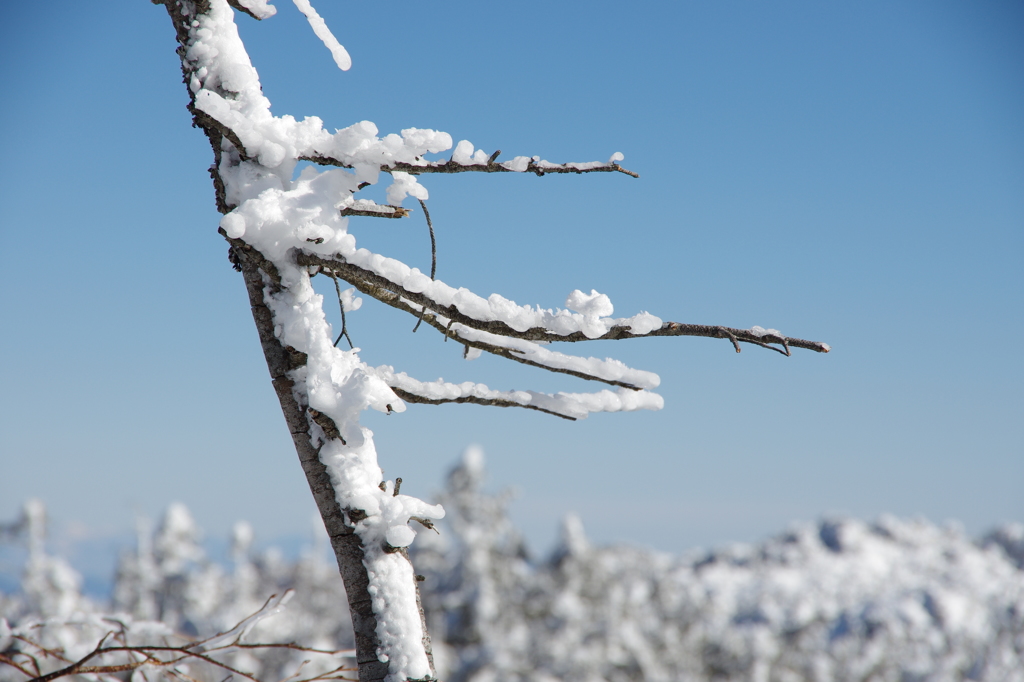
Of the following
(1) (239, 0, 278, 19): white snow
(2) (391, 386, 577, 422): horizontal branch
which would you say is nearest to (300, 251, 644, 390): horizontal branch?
(2) (391, 386, 577, 422): horizontal branch

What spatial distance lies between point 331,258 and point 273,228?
0.15m

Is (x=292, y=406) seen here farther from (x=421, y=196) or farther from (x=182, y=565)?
(x=182, y=565)

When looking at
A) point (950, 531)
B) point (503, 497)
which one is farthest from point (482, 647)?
point (950, 531)

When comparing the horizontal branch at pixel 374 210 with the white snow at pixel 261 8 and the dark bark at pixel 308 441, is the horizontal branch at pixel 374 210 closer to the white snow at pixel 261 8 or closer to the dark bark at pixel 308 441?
the dark bark at pixel 308 441

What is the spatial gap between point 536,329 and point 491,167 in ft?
1.38

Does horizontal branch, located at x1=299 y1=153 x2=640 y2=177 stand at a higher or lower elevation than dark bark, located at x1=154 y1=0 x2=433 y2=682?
higher

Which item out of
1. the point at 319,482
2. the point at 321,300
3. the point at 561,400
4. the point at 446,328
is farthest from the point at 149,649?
the point at 561,400

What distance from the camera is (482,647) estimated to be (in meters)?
21.4

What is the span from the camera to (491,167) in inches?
64.1

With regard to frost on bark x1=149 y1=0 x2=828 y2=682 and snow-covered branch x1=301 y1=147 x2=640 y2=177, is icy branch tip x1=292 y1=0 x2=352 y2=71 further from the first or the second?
snow-covered branch x1=301 y1=147 x2=640 y2=177

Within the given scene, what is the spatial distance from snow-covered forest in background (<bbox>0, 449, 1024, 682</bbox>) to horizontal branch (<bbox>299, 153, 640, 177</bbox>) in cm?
887

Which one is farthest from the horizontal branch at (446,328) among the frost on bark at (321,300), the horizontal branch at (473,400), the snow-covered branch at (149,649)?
the snow-covered branch at (149,649)

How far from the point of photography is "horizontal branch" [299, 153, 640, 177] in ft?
5.34

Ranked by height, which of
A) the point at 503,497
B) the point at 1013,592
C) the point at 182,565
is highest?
the point at 182,565
